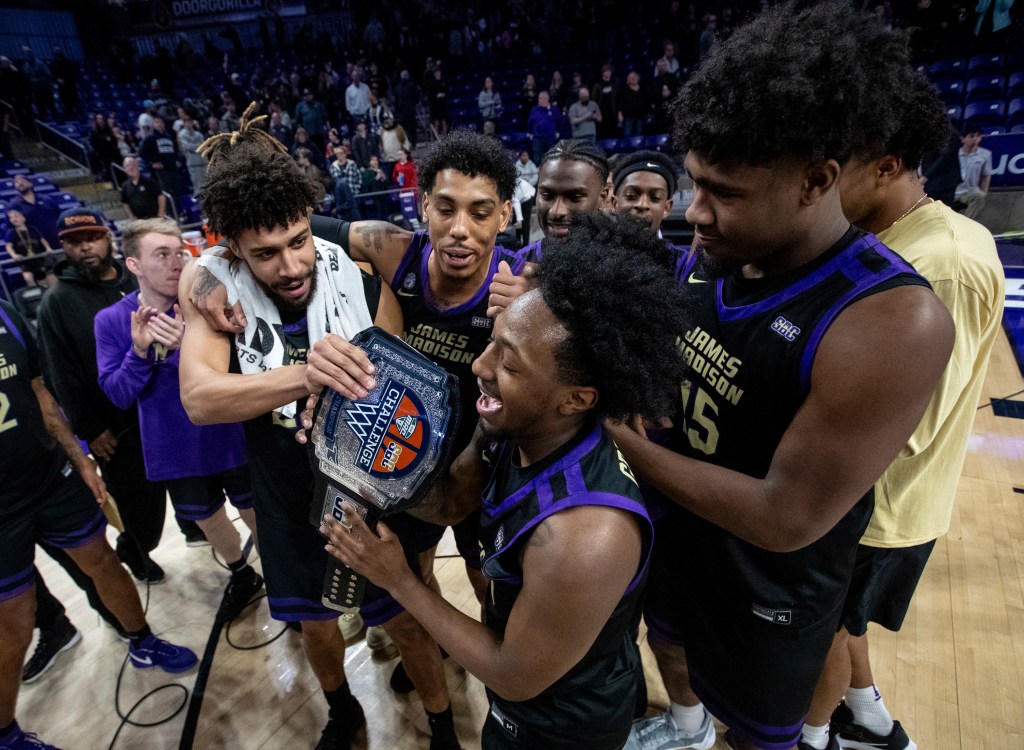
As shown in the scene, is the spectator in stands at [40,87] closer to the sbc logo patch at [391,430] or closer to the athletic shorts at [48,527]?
the athletic shorts at [48,527]

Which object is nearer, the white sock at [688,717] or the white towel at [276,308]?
the white towel at [276,308]

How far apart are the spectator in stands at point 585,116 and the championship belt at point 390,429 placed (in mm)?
9299

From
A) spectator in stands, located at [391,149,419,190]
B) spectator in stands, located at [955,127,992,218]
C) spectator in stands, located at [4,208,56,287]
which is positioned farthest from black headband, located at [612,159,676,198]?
spectator in stands, located at [391,149,419,190]

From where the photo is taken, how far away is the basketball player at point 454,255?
1940 millimetres

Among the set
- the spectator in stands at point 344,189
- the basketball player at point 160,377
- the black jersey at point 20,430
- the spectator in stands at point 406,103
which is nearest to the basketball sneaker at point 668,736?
the basketball player at point 160,377

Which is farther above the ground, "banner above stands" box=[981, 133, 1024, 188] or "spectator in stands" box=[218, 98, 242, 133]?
"spectator in stands" box=[218, 98, 242, 133]

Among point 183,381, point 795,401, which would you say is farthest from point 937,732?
point 183,381

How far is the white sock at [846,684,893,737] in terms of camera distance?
81.3 inches

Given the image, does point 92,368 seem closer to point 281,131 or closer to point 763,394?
point 763,394

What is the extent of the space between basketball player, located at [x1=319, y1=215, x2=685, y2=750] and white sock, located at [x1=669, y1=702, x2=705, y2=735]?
772mm

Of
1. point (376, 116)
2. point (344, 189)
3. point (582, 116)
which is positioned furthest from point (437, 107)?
point (344, 189)

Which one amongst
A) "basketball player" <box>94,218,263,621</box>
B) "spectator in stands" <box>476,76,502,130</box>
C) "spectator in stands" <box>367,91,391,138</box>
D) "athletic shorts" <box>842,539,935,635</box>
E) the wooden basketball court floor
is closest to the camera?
"athletic shorts" <box>842,539,935,635</box>

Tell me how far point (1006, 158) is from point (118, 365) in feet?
32.2

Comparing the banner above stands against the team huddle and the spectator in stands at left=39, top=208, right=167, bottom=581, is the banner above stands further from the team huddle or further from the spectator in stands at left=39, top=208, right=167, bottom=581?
the spectator in stands at left=39, top=208, right=167, bottom=581
